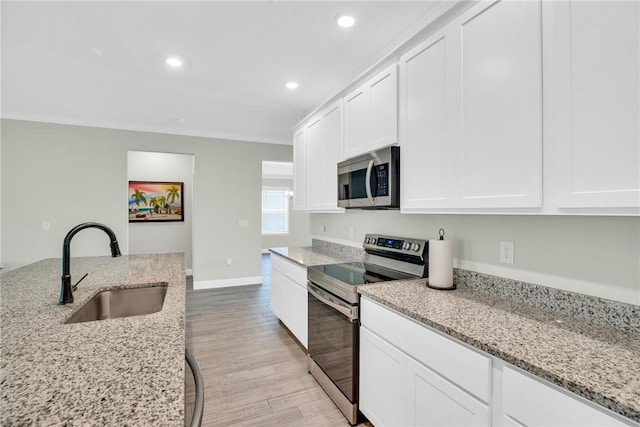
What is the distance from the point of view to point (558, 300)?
4.56ft

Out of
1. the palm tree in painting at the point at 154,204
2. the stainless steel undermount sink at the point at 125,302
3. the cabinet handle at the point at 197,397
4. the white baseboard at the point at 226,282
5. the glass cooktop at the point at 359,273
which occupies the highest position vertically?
the palm tree in painting at the point at 154,204

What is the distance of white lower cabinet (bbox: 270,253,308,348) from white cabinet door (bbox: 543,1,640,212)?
199 cm

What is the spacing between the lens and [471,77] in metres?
1.48

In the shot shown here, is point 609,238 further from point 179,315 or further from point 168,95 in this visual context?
point 168,95

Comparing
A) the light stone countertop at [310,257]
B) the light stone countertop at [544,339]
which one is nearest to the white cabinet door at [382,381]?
the light stone countertop at [544,339]

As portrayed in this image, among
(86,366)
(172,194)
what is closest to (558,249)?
(86,366)

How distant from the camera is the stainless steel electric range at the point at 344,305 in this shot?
190 cm

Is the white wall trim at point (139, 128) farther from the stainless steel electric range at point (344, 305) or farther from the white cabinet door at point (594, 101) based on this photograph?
the white cabinet door at point (594, 101)

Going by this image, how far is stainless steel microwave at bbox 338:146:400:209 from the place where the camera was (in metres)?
2.00

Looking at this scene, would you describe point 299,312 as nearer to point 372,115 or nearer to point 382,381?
point 382,381

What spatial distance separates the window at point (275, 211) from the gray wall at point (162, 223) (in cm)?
311

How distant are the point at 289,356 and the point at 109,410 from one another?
7.77 ft

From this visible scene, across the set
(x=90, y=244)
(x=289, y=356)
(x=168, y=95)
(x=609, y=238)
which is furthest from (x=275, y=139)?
(x=609, y=238)

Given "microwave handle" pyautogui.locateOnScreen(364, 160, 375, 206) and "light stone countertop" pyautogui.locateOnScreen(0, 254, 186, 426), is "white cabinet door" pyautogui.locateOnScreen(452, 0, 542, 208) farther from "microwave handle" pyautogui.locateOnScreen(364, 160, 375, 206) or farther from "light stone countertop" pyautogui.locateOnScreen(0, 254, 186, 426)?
"light stone countertop" pyautogui.locateOnScreen(0, 254, 186, 426)
